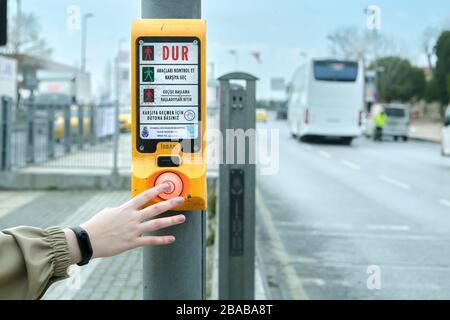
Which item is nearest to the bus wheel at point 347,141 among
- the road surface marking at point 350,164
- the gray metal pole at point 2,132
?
the road surface marking at point 350,164

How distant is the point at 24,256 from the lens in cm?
139

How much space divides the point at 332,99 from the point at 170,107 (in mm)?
24580

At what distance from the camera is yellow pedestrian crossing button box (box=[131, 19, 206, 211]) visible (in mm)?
1817

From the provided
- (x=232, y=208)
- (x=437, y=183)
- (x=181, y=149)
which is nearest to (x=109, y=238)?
(x=181, y=149)

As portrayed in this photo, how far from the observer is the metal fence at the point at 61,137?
12.5 m

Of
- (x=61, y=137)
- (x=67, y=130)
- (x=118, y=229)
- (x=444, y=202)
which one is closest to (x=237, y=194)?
(x=118, y=229)

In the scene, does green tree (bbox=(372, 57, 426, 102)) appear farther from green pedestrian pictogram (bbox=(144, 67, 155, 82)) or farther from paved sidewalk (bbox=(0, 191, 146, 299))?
green pedestrian pictogram (bbox=(144, 67, 155, 82))

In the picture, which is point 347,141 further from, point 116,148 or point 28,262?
point 28,262

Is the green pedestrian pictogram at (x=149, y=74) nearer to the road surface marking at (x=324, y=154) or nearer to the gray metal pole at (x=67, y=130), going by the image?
the gray metal pole at (x=67, y=130)

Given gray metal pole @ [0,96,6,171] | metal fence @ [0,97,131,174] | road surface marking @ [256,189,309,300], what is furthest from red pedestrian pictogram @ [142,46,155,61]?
gray metal pole @ [0,96,6,171]

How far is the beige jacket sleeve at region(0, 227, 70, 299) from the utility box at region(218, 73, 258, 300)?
7.33 ft

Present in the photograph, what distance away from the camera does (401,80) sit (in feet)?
17.8
